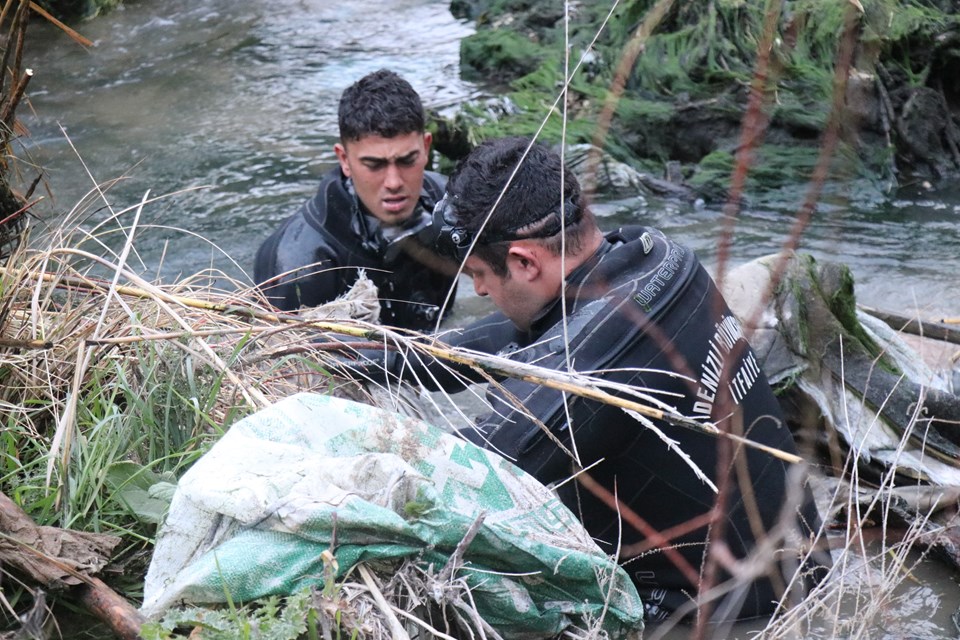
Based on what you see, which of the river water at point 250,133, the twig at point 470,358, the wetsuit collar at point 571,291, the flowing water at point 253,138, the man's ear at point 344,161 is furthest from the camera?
the river water at point 250,133

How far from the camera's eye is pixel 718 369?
252cm

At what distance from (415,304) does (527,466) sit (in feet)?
7.49

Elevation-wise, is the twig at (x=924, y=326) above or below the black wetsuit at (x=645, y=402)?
below

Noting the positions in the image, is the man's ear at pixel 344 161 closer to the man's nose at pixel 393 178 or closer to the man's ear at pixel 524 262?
the man's nose at pixel 393 178

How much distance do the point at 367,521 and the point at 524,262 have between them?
1.00 meters

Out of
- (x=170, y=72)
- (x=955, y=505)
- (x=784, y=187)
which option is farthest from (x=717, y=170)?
(x=170, y=72)

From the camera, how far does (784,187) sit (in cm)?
707

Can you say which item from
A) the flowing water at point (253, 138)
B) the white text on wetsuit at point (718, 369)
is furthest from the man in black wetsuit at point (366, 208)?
the white text on wetsuit at point (718, 369)

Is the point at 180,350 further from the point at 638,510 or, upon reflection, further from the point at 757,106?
the point at 757,106

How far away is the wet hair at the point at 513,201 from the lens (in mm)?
2631

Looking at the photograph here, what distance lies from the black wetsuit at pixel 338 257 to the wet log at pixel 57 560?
222 cm

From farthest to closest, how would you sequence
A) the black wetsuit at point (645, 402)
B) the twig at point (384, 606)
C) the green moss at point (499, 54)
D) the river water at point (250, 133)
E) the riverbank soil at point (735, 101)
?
the green moss at point (499, 54), the riverbank soil at point (735, 101), the river water at point (250, 133), the black wetsuit at point (645, 402), the twig at point (384, 606)

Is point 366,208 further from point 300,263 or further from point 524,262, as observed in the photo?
point 524,262

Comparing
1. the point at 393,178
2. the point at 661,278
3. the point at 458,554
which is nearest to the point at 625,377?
the point at 661,278
